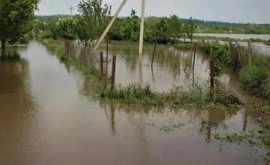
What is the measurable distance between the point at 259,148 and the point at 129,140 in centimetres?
307

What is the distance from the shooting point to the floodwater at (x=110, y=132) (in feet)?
26.0

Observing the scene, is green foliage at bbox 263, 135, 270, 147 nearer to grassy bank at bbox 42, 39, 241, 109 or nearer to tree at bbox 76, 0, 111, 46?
grassy bank at bbox 42, 39, 241, 109

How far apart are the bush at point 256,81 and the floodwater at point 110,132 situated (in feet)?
7.36

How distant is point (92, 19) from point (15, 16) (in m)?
5.61

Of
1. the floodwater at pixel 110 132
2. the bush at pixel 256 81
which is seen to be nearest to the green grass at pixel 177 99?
the floodwater at pixel 110 132

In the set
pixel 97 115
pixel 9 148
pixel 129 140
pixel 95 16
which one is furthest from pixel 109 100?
pixel 95 16

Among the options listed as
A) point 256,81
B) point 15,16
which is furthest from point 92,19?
point 256,81

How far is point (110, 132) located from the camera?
31.8 ft

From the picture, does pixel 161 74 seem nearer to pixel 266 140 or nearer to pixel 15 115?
pixel 15 115

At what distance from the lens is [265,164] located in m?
7.66

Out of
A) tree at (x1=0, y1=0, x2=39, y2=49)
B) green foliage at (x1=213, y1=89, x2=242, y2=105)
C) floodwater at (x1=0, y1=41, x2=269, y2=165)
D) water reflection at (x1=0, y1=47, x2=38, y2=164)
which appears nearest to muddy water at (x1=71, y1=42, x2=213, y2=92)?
green foliage at (x1=213, y1=89, x2=242, y2=105)

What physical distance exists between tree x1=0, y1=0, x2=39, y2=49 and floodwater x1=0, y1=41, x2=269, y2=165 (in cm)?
1301

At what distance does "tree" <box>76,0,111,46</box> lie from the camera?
28188 mm

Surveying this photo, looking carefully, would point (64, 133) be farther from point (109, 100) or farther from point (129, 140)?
point (109, 100)
